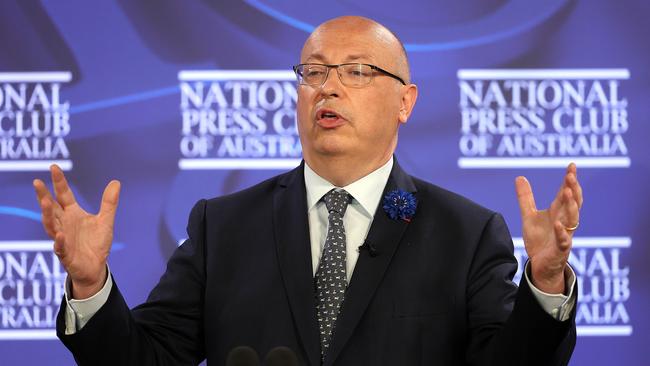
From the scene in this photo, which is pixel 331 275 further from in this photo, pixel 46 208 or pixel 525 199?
pixel 46 208

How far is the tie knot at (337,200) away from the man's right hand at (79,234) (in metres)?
0.71

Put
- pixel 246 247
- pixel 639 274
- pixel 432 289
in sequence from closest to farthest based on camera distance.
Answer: pixel 432 289 < pixel 246 247 < pixel 639 274

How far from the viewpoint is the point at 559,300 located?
2277 millimetres

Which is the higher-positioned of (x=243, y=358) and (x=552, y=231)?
(x=552, y=231)

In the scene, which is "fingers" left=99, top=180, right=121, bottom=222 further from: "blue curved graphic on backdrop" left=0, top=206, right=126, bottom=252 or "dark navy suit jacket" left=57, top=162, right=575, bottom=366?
"blue curved graphic on backdrop" left=0, top=206, right=126, bottom=252

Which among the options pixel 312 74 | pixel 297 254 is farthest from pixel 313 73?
pixel 297 254

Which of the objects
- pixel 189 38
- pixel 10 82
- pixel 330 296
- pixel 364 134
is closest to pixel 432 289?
pixel 330 296

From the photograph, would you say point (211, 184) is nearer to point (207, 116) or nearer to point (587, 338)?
point (207, 116)

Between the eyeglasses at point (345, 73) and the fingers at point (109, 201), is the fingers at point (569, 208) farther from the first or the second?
the fingers at point (109, 201)

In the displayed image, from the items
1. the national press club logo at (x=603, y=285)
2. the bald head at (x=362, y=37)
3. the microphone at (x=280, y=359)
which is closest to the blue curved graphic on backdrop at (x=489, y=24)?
the national press club logo at (x=603, y=285)

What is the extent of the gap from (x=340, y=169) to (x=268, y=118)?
1377 mm

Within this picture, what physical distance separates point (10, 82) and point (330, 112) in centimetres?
195

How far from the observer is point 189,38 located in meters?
4.26

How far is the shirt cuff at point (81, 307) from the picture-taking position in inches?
92.7
